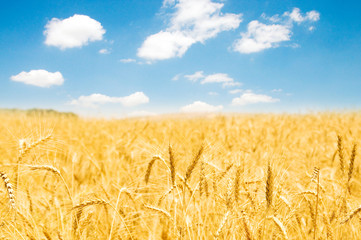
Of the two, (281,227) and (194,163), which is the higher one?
(194,163)

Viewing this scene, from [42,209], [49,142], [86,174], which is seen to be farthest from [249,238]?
[86,174]

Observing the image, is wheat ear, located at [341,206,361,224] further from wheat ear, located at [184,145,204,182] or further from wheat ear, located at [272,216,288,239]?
wheat ear, located at [184,145,204,182]

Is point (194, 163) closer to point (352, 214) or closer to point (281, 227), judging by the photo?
point (281, 227)

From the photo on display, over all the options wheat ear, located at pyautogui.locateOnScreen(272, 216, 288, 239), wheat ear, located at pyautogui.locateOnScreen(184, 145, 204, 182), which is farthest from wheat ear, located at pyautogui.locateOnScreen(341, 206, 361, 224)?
wheat ear, located at pyautogui.locateOnScreen(184, 145, 204, 182)

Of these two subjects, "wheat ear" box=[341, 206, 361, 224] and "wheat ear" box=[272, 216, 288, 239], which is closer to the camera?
"wheat ear" box=[272, 216, 288, 239]

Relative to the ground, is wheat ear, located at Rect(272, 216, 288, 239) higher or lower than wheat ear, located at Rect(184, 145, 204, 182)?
lower

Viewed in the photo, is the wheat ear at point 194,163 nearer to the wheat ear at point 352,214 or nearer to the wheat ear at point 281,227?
the wheat ear at point 281,227

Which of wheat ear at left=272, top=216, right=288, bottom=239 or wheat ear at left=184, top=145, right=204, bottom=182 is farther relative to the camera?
wheat ear at left=184, top=145, right=204, bottom=182

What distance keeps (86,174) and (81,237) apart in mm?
2043

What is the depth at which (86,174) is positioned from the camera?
10.3ft

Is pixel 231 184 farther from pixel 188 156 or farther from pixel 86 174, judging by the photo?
pixel 86 174

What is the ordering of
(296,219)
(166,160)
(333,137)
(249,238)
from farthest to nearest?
1. (333,137)
2. (296,219)
3. (166,160)
4. (249,238)

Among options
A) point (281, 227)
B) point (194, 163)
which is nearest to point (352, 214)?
point (281, 227)

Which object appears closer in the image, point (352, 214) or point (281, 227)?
point (281, 227)
